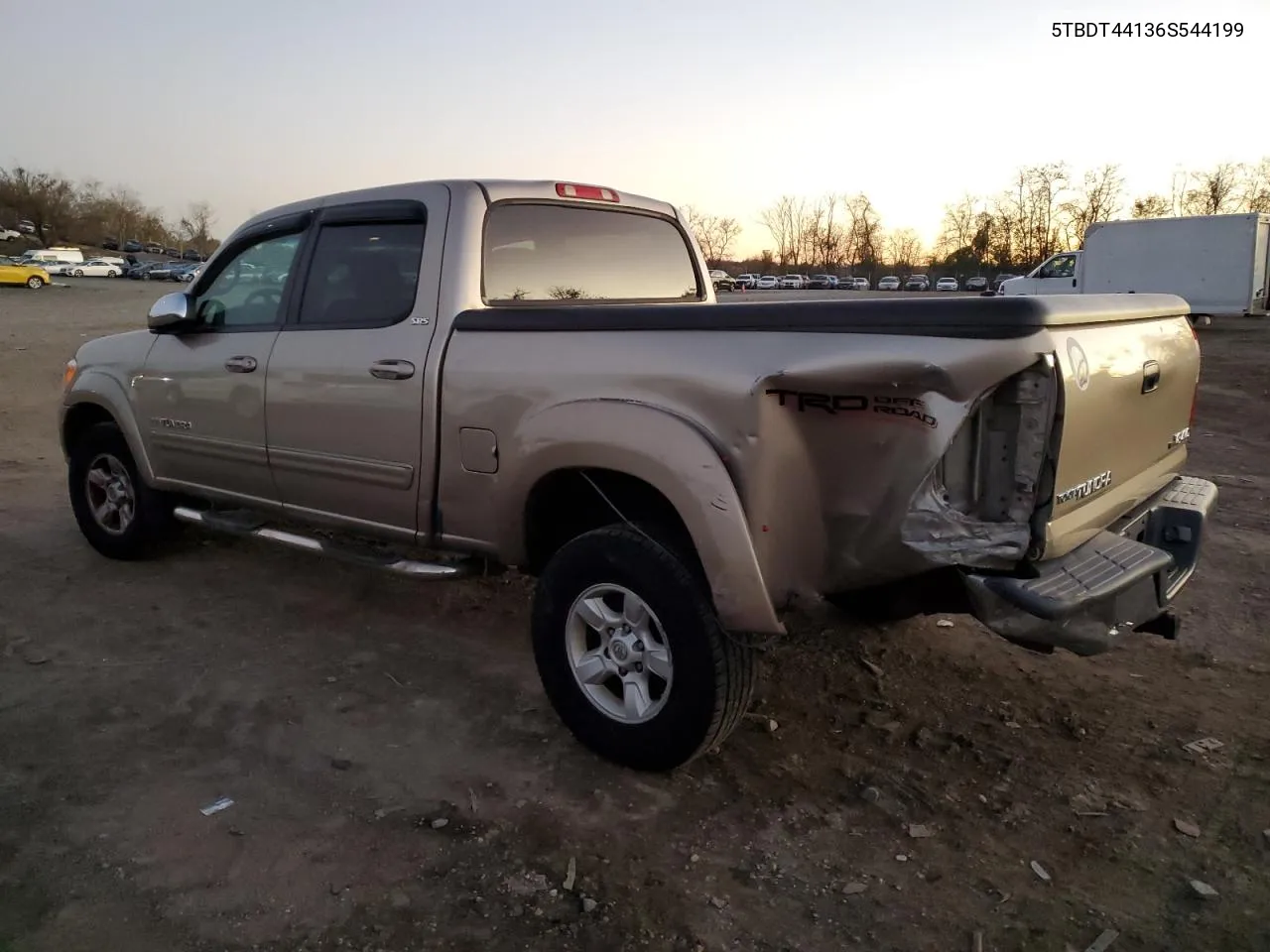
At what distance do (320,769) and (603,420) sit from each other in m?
1.59

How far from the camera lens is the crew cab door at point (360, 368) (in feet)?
12.4

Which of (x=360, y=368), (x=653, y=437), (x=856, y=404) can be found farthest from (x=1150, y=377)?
(x=360, y=368)

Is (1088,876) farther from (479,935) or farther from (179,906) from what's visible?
(179,906)

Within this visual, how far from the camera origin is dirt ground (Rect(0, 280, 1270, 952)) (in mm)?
2551

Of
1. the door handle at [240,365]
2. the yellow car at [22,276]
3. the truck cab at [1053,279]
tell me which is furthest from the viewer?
the yellow car at [22,276]

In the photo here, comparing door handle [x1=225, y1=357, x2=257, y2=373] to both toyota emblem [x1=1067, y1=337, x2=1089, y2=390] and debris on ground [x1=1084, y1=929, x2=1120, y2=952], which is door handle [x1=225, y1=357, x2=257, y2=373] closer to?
toyota emblem [x1=1067, y1=337, x2=1089, y2=390]

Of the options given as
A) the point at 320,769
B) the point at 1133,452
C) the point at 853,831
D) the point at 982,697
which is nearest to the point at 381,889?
the point at 320,769

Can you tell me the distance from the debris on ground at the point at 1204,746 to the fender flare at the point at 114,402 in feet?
16.6

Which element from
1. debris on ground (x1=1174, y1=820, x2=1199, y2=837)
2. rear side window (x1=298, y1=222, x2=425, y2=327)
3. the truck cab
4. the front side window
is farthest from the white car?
debris on ground (x1=1174, y1=820, x2=1199, y2=837)

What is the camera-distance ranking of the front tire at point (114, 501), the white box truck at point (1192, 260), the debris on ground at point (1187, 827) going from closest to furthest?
1. the debris on ground at point (1187, 827)
2. the front tire at point (114, 501)
3. the white box truck at point (1192, 260)

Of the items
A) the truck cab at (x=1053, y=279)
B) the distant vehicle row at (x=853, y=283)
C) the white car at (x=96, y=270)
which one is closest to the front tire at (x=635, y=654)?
the truck cab at (x=1053, y=279)

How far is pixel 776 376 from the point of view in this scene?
2.71m

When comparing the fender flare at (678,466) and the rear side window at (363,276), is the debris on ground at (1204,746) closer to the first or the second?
the fender flare at (678,466)

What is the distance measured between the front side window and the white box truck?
2166 cm
